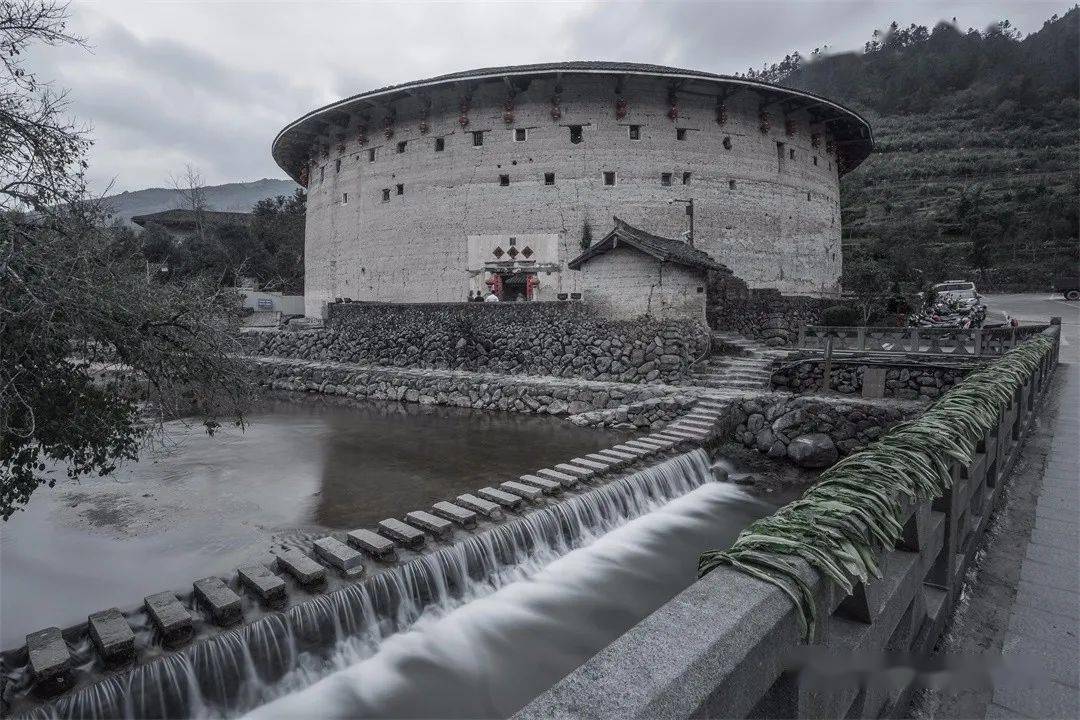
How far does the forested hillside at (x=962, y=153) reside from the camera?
36688mm

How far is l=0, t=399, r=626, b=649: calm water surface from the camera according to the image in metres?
5.95

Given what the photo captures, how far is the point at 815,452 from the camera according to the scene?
32.6 ft

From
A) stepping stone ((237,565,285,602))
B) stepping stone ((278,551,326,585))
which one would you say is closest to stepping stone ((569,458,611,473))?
→ stepping stone ((278,551,326,585))

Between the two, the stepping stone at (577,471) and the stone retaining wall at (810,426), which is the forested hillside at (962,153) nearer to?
the stone retaining wall at (810,426)

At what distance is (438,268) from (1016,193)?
46.1m

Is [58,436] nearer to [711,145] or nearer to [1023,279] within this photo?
[711,145]

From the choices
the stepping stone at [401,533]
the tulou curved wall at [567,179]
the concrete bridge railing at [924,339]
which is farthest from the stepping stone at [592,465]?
the tulou curved wall at [567,179]

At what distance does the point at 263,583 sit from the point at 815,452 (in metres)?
8.81

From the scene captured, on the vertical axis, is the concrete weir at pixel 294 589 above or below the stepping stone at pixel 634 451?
below

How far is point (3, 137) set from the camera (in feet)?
11.0

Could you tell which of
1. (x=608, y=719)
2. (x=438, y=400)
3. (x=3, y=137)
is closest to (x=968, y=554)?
(x=608, y=719)

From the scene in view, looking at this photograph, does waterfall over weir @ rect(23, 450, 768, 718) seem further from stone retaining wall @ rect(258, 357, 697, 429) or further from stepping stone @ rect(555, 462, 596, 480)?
stone retaining wall @ rect(258, 357, 697, 429)

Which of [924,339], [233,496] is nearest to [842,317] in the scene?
[924,339]

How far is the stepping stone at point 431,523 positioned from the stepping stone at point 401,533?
0.49ft
